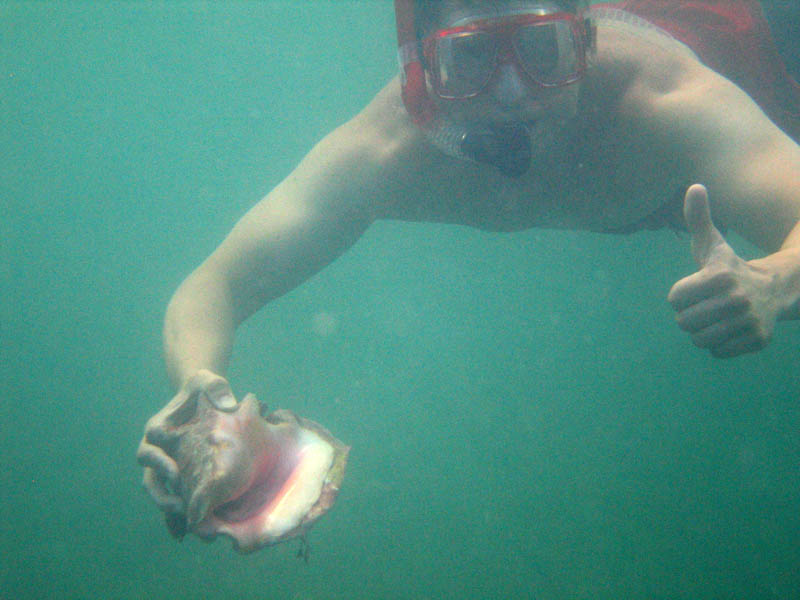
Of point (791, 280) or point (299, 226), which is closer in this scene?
point (791, 280)

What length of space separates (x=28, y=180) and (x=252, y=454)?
25539 mm

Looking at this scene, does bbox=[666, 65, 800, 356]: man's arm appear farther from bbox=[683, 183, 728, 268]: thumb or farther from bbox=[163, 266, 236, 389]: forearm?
bbox=[163, 266, 236, 389]: forearm

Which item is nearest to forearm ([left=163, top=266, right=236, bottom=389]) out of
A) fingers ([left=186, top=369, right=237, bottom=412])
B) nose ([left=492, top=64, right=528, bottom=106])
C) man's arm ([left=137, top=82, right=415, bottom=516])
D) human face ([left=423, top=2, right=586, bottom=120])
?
man's arm ([left=137, top=82, right=415, bottom=516])

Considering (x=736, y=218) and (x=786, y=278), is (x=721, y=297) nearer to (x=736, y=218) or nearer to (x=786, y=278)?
(x=786, y=278)

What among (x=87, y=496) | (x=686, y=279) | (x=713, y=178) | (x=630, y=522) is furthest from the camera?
(x=87, y=496)

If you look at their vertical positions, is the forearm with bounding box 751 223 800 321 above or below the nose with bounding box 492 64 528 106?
below

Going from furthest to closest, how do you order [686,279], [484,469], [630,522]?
[484,469] < [630,522] < [686,279]

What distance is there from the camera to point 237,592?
423 inches

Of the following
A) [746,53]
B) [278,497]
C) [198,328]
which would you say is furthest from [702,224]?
[746,53]

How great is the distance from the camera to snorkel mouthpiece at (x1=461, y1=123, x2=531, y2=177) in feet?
7.14

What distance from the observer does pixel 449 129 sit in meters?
2.26

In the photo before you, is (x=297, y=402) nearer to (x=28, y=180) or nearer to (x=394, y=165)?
(x=28, y=180)

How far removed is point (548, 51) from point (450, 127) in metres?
0.49

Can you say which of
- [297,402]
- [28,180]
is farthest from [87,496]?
[28,180]
